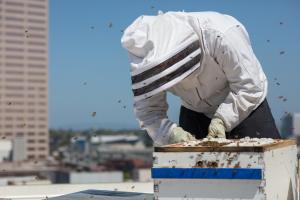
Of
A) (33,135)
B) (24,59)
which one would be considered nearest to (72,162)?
(33,135)

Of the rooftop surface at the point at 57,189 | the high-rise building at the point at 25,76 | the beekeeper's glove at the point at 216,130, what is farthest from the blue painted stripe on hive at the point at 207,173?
the high-rise building at the point at 25,76

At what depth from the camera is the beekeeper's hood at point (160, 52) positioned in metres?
2.74

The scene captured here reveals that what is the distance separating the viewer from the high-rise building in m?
105

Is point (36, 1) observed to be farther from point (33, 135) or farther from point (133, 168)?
point (133, 168)

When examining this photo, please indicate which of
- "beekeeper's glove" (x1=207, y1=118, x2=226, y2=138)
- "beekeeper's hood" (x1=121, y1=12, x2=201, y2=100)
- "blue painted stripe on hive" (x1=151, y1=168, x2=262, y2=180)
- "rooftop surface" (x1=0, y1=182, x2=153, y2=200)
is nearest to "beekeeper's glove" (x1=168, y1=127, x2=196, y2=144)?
"beekeeper's glove" (x1=207, y1=118, x2=226, y2=138)

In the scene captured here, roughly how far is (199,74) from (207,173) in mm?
884

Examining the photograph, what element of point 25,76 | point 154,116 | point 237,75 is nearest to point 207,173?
point 237,75

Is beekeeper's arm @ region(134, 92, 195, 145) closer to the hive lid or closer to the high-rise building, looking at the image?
the hive lid

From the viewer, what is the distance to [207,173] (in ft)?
7.76

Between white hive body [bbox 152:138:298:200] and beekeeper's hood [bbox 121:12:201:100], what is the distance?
427 millimetres

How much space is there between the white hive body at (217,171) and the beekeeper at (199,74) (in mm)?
482

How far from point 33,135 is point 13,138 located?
3.99 metres

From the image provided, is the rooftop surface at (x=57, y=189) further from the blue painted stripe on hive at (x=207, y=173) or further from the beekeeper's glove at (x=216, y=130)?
the blue painted stripe on hive at (x=207, y=173)

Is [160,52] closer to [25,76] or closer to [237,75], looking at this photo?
[237,75]
